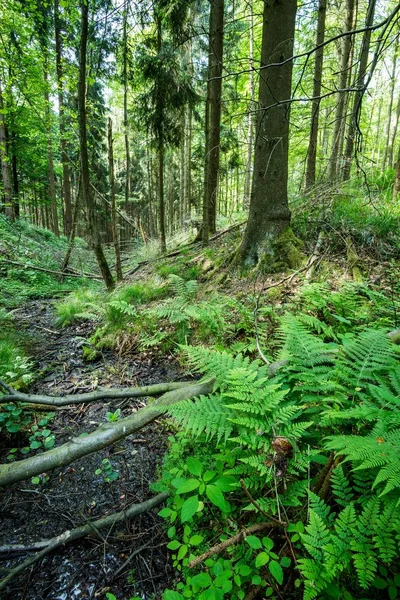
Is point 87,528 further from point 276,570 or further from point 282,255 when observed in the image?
point 282,255

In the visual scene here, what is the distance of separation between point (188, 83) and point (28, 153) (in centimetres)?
1095

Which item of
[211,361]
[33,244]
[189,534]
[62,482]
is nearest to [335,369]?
[211,361]

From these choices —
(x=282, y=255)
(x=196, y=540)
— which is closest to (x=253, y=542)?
(x=196, y=540)

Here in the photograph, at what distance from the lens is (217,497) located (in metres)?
1.36

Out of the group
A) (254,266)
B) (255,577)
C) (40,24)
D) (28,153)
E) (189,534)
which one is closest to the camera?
(255,577)

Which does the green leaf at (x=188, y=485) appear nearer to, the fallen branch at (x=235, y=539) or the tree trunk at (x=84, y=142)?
the fallen branch at (x=235, y=539)

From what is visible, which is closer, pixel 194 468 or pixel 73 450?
pixel 194 468

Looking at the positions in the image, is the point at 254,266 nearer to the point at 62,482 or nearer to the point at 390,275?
the point at 390,275

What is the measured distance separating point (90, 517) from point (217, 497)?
1.16 meters

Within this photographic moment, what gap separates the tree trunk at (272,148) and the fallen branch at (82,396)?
2570mm

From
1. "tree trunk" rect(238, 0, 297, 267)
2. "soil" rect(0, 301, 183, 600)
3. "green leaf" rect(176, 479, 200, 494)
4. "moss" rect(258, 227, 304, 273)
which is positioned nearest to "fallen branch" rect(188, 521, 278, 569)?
"green leaf" rect(176, 479, 200, 494)

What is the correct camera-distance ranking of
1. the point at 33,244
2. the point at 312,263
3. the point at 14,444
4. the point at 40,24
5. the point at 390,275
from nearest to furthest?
the point at 14,444 < the point at 390,275 < the point at 312,263 < the point at 40,24 < the point at 33,244

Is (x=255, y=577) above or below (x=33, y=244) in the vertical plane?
below

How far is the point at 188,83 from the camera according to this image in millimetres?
6848
